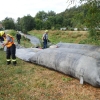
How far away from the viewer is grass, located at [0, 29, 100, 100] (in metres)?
5.49

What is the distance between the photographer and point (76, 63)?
22.0 feet

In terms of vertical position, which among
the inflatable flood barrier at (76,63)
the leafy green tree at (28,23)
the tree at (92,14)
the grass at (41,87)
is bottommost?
the grass at (41,87)

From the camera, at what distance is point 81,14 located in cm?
718

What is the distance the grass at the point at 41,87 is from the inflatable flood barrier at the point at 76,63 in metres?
0.25

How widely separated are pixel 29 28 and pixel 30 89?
7503 centimetres

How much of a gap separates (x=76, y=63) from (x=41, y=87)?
1390 millimetres

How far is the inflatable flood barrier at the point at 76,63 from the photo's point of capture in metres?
5.90

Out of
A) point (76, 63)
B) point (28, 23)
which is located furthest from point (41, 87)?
point (28, 23)

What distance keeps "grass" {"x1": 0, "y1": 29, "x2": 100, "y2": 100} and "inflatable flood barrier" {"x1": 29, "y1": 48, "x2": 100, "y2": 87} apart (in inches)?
10.0

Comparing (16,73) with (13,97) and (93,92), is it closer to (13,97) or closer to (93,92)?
(13,97)

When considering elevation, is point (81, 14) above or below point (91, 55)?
above

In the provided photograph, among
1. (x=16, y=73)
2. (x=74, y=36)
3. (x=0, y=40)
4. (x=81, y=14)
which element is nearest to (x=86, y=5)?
(x=81, y=14)

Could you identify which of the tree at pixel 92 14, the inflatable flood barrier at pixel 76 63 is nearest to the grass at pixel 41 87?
the inflatable flood barrier at pixel 76 63

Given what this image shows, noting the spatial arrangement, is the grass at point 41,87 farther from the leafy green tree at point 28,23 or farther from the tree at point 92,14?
the leafy green tree at point 28,23
